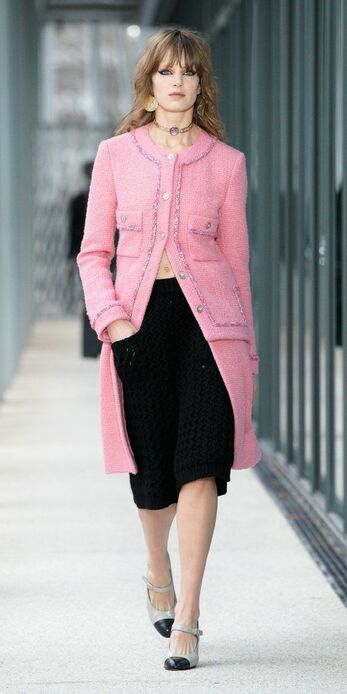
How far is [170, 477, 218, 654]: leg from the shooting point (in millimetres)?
3416

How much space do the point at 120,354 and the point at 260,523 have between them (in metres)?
1.94

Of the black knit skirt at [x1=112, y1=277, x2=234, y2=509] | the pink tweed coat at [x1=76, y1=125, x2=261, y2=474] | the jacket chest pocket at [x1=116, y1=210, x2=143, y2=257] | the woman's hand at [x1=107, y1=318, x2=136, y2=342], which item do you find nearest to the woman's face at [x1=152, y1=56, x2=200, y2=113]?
the pink tweed coat at [x1=76, y1=125, x2=261, y2=474]

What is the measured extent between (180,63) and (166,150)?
0.20 m

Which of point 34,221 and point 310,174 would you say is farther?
point 34,221

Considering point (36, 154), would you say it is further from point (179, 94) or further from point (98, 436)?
point (179, 94)

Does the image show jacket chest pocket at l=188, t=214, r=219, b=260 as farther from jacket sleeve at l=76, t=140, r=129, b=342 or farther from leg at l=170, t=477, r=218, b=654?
leg at l=170, t=477, r=218, b=654

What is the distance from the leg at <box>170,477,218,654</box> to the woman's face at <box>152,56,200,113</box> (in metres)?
0.86

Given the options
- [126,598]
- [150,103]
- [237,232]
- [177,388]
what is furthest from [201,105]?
[126,598]

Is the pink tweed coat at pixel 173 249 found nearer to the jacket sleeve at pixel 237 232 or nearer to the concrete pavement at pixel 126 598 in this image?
the jacket sleeve at pixel 237 232

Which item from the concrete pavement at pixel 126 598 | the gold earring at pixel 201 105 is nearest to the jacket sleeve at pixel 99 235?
the gold earring at pixel 201 105

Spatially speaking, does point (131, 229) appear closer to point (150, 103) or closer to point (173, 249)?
point (173, 249)

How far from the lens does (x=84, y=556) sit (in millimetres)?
4695

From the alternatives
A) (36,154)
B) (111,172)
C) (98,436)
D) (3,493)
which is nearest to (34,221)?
(36,154)

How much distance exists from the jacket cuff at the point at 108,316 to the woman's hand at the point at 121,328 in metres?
0.02
